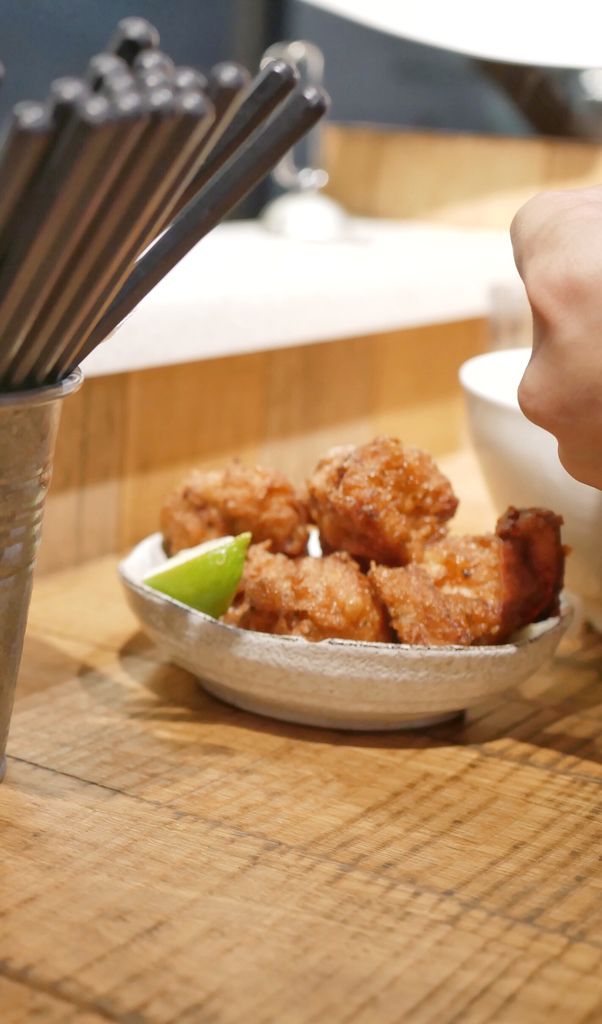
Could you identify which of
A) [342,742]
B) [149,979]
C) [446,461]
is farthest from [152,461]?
[149,979]

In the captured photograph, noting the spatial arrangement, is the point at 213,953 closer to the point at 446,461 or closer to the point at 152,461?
the point at 152,461

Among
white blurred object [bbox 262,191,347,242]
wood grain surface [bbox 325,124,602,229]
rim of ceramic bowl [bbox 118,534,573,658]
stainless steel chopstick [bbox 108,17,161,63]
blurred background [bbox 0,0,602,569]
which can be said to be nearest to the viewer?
stainless steel chopstick [bbox 108,17,161,63]

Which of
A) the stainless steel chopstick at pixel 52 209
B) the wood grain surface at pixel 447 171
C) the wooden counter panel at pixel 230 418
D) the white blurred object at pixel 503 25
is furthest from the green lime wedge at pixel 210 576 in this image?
the wood grain surface at pixel 447 171

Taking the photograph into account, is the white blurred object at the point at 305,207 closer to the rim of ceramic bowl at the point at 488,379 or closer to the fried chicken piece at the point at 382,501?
the rim of ceramic bowl at the point at 488,379

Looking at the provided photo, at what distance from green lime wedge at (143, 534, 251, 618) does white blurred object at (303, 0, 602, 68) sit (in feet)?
1.94

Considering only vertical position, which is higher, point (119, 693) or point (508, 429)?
point (508, 429)

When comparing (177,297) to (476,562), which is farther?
(177,297)

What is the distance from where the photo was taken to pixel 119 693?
0.89 m

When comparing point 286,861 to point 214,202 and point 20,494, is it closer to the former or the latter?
point 20,494

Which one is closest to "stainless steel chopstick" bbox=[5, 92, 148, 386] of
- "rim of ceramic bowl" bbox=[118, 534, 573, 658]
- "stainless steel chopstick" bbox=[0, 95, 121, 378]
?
"stainless steel chopstick" bbox=[0, 95, 121, 378]

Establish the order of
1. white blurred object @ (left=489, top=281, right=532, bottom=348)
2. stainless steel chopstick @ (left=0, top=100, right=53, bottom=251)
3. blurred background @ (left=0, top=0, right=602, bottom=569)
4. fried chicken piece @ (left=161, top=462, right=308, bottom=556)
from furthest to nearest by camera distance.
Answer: white blurred object @ (left=489, top=281, right=532, bottom=348) < blurred background @ (left=0, top=0, right=602, bottom=569) < fried chicken piece @ (left=161, top=462, right=308, bottom=556) < stainless steel chopstick @ (left=0, top=100, right=53, bottom=251)

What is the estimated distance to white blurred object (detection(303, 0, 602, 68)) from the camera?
1152mm

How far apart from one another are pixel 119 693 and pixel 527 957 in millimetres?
387

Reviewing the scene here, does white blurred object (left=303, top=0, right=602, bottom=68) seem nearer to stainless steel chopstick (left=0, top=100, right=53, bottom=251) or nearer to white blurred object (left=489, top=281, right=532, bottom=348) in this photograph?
white blurred object (left=489, top=281, right=532, bottom=348)
